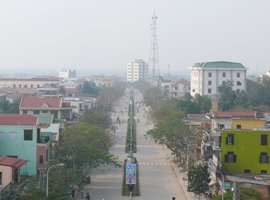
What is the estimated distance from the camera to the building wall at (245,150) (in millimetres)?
29578

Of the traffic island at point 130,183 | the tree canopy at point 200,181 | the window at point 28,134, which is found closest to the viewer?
the tree canopy at point 200,181

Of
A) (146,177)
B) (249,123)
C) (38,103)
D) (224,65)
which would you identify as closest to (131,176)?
(146,177)

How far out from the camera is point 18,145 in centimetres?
2988

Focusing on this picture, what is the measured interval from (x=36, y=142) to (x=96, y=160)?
329cm

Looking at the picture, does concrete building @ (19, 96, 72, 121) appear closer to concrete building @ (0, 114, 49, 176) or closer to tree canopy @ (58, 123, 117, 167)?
tree canopy @ (58, 123, 117, 167)

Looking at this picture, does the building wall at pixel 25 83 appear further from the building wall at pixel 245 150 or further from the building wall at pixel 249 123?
the building wall at pixel 245 150

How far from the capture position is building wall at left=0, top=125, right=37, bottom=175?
29750 millimetres

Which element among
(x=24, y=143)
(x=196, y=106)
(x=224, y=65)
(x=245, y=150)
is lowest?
(x=245, y=150)

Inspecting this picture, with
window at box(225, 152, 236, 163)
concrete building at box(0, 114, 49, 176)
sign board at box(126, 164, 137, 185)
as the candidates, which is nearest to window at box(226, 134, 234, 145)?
window at box(225, 152, 236, 163)

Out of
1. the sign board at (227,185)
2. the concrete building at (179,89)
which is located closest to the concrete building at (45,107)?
the sign board at (227,185)

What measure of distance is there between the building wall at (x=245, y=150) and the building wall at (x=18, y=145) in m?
9.27

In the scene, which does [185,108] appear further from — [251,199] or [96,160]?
[251,199]

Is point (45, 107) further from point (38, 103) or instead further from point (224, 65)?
point (224, 65)

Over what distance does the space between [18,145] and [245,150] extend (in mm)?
11110
